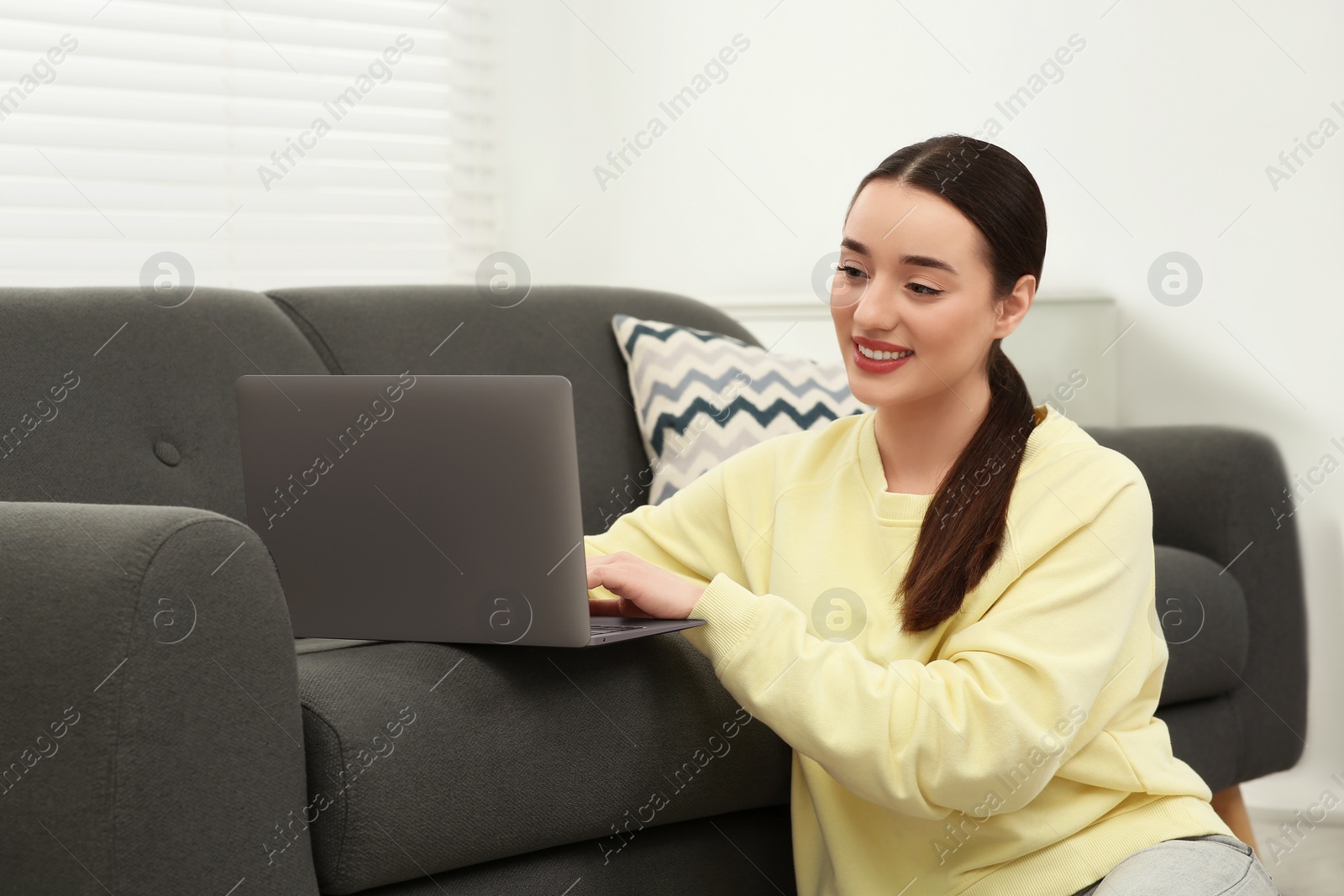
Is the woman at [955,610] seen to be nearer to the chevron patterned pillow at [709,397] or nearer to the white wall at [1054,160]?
the chevron patterned pillow at [709,397]

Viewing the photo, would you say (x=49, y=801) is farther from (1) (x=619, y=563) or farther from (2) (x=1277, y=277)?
(2) (x=1277, y=277)

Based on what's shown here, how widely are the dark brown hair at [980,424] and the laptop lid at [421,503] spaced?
1.11 ft

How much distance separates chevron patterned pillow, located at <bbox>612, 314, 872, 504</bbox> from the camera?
192cm

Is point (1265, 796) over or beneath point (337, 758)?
over

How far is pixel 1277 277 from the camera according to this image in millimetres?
2277

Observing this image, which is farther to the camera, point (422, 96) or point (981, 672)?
point (422, 96)

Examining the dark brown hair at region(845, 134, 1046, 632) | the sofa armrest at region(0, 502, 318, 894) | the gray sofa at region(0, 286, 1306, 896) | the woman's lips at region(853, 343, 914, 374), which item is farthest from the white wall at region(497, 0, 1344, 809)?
the sofa armrest at region(0, 502, 318, 894)

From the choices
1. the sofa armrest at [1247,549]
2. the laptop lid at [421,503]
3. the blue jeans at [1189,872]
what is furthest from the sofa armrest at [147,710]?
the sofa armrest at [1247,549]

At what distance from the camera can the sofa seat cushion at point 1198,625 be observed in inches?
72.1

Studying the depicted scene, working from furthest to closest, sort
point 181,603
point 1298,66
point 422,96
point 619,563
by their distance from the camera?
point 422,96 → point 1298,66 → point 619,563 → point 181,603

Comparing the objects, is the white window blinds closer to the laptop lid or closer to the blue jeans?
the laptop lid

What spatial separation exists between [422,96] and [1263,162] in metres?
1.83

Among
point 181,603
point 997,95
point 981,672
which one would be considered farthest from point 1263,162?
point 181,603

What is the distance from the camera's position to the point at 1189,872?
42.4 inches
